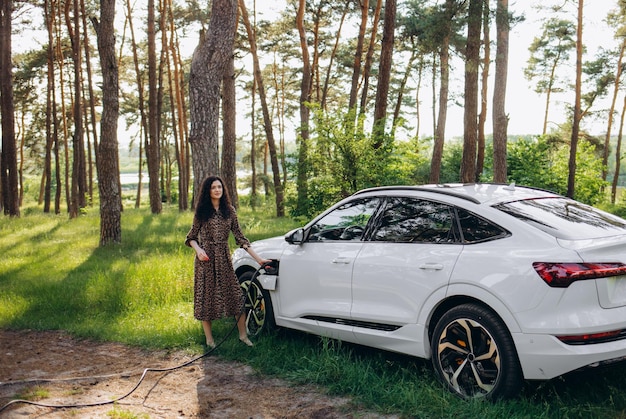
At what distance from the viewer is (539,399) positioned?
4.59 meters

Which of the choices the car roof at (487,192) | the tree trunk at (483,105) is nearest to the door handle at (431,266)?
the car roof at (487,192)

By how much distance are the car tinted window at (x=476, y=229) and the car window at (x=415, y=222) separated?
0.10 meters

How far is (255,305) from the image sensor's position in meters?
6.84

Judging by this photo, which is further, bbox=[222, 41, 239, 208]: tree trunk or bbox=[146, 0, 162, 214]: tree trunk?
bbox=[146, 0, 162, 214]: tree trunk

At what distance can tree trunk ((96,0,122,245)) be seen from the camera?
13.4m

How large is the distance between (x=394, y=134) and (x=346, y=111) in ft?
3.48

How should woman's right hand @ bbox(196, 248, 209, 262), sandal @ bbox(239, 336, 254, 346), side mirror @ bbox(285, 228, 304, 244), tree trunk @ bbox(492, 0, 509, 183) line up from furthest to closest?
1. tree trunk @ bbox(492, 0, 509, 183)
2. sandal @ bbox(239, 336, 254, 346)
3. woman's right hand @ bbox(196, 248, 209, 262)
4. side mirror @ bbox(285, 228, 304, 244)

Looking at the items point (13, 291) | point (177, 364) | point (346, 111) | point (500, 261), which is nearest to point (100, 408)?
point (177, 364)

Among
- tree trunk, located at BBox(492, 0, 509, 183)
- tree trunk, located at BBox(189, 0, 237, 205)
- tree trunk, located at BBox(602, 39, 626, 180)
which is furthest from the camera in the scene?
tree trunk, located at BBox(602, 39, 626, 180)

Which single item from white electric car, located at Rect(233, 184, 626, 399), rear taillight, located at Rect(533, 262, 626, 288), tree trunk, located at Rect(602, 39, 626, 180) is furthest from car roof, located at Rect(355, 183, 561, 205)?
tree trunk, located at Rect(602, 39, 626, 180)

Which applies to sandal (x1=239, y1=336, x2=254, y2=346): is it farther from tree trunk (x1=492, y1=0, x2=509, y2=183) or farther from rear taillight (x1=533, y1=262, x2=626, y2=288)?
tree trunk (x1=492, y1=0, x2=509, y2=183)

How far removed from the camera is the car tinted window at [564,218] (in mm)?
4297

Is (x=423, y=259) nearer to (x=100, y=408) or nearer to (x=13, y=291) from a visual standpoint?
(x=100, y=408)

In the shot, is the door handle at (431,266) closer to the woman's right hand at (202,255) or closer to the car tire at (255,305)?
the car tire at (255,305)
